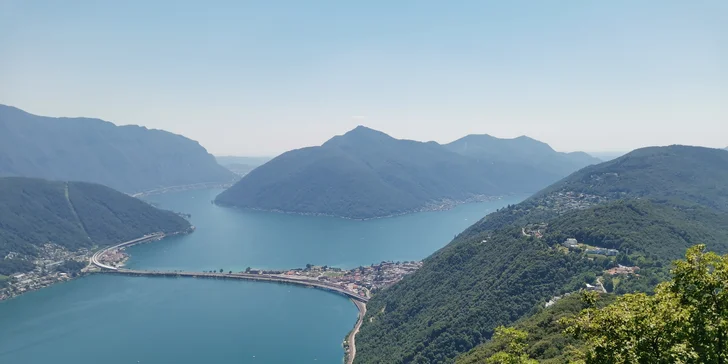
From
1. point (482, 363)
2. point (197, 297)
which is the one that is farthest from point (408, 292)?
point (197, 297)

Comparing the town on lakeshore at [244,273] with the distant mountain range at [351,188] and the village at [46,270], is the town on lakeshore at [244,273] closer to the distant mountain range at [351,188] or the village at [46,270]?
the village at [46,270]

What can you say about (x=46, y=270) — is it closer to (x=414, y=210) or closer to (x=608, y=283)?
(x=608, y=283)

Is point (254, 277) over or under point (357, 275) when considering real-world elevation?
under

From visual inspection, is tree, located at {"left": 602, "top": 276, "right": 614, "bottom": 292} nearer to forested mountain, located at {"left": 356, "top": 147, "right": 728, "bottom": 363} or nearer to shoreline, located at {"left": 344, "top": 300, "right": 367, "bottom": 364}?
forested mountain, located at {"left": 356, "top": 147, "right": 728, "bottom": 363}

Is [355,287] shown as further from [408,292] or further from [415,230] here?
[415,230]

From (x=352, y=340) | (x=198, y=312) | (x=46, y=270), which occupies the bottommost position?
(x=198, y=312)

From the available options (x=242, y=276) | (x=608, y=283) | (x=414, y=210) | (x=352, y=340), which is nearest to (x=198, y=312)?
(x=242, y=276)

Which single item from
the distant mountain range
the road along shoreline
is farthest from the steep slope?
the distant mountain range
